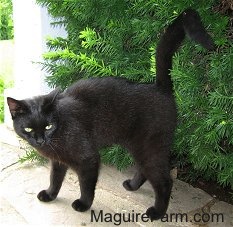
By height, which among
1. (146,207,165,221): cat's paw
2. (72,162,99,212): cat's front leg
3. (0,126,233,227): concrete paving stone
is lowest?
(0,126,233,227): concrete paving stone

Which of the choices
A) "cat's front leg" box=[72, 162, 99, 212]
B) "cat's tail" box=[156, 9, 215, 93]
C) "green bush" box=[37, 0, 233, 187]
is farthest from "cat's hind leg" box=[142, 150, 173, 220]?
"cat's tail" box=[156, 9, 215, 93]

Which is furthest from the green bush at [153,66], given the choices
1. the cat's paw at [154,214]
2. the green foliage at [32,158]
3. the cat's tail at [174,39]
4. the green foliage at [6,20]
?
the green foliage at [6,20]

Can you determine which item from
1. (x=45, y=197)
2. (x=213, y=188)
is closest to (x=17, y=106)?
(x=45, y=197)

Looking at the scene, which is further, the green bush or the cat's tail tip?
the green bush

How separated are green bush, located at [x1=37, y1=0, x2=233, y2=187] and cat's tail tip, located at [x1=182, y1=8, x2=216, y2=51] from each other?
0.11 metres

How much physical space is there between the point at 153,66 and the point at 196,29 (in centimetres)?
40

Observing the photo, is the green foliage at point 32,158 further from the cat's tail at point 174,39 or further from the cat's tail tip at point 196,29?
the cat's tail tip at point 196,29

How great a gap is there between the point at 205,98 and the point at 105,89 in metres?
0.52

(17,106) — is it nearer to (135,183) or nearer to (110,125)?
A: (110,125)

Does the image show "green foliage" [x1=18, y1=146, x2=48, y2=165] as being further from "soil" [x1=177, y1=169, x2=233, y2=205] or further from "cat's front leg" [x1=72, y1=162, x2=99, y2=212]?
"soil" [x1=177, y1=169, x2=233, y2=205]

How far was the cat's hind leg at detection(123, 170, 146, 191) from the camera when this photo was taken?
238cm

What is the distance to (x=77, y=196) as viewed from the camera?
7.61ft

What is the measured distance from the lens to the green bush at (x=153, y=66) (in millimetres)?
1826

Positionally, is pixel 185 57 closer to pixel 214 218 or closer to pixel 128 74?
pixel 128 74
